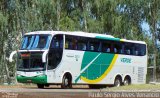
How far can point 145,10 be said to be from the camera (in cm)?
5966

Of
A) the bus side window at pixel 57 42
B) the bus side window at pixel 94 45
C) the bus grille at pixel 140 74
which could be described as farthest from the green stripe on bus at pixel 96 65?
the bus grille at pixel 140 74

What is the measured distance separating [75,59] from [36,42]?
2.83m

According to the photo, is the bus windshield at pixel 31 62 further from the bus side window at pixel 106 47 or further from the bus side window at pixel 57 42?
the bus side window at pixel 106 47

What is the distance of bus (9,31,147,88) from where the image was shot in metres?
32.0

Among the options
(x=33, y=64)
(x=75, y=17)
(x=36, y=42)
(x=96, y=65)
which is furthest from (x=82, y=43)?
(x=75, y=17)

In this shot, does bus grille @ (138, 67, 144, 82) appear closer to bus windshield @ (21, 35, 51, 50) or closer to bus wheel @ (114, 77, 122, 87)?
bus wheel @ (114, 77, 122, 87)

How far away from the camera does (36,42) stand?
3250 centimetres

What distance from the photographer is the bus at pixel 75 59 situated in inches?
1261

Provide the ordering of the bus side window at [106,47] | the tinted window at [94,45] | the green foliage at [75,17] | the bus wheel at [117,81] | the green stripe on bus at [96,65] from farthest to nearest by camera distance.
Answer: the green foliage at [75,17] < the bus wheel at [117,81] < the bus side window at [106,47] < the tinted window at [94,45] < the green stripe on bus at [96,65]

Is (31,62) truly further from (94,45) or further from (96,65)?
(96,65)

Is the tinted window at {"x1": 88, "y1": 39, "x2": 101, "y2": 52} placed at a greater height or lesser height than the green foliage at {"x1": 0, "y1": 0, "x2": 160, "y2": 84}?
lesser

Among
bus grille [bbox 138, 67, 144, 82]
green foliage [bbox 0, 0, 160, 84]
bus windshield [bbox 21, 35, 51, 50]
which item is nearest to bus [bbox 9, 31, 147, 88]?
bus windshield [bbox 21, 35, 51, 50]

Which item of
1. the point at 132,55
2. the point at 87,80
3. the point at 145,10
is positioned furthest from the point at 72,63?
the point at 145,10

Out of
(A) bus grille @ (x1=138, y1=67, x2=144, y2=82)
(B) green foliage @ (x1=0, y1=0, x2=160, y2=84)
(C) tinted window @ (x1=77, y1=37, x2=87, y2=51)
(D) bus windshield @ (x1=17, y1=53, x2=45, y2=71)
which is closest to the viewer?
(D) bus windshield @ (x1=17, y1=53, x2=45, y2=71)
